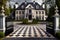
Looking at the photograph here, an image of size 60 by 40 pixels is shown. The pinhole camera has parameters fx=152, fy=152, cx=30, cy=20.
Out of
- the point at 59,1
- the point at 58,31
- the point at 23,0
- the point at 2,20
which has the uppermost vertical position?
the point at 23,0

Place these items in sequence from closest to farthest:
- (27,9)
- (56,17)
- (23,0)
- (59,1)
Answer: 1. (56,17)
2. (59,1)
3. (27,9)
4. (23,0)

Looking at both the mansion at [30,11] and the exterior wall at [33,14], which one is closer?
the mansion at [30,11]

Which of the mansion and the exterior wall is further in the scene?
the exterior wall

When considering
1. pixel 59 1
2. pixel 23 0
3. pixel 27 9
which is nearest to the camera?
pixel 59 1

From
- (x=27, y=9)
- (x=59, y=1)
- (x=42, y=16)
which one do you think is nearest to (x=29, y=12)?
(x=27, y=9)

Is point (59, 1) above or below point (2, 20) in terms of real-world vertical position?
above

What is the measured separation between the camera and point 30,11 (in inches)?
2039

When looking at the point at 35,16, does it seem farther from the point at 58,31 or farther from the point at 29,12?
the point at 58,31

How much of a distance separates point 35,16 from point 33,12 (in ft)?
5.05

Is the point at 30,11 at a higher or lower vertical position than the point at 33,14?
higher

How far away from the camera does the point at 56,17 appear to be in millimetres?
12836

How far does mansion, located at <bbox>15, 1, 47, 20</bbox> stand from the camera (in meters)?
51.5

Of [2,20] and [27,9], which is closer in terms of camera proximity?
[2,20]

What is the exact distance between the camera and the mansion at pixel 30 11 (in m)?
51.5
